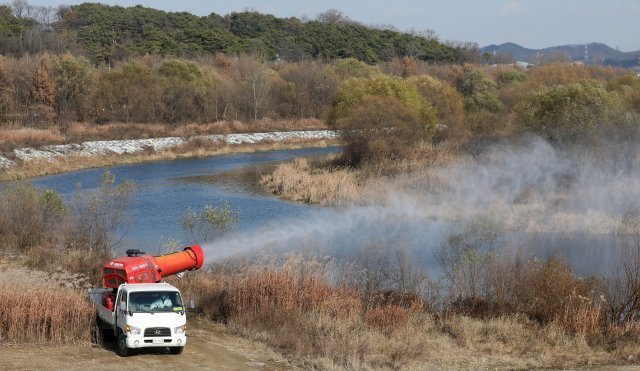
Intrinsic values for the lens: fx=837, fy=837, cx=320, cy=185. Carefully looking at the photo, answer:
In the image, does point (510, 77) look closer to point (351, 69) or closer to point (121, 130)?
point (351, 69)

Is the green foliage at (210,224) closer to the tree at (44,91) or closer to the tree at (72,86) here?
the tree at (44,91)

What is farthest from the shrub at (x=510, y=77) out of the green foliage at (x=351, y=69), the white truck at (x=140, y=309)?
the white truck at (x=140, y=309)

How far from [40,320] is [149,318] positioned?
369cm

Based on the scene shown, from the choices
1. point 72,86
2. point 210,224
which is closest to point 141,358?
point 210,224

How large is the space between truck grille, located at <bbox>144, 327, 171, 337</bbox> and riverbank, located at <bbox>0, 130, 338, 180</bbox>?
48266 millimetres

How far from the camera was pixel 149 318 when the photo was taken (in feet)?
69.2

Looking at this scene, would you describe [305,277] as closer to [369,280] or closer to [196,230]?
[369,280]

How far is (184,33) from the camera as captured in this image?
177500mm

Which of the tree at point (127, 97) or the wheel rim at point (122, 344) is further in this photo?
the tree at point (127, 97)

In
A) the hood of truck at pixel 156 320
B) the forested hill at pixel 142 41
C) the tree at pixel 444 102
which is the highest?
the forested hill at pixel 142 41

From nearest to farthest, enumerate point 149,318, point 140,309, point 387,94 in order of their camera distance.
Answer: point 149,318 < point 140,309 < point 387,94

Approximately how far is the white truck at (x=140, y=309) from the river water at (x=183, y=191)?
12025 mm

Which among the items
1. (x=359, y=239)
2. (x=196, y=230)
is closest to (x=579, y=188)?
(x=359, y=239)

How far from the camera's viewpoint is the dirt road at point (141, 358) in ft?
67.9
